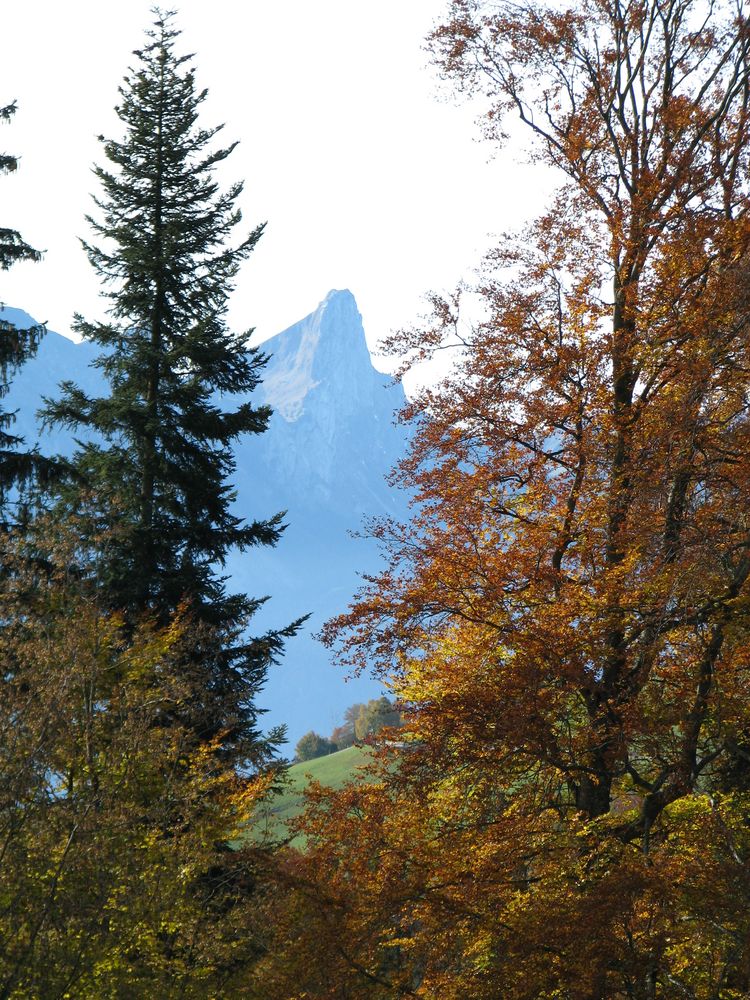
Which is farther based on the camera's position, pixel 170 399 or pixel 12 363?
pixel 170 399

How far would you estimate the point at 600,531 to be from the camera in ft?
42.2

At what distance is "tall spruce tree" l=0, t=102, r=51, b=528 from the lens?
16.4 metres

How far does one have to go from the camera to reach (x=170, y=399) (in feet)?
71.4

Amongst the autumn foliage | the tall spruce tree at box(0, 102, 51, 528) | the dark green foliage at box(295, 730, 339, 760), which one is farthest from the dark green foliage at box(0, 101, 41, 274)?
the dark green foliage at box(295, 730, 339, 760)

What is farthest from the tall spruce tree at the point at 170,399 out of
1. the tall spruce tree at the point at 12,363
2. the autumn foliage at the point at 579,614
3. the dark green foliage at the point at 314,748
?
the dark green foliage at the point at 314,748

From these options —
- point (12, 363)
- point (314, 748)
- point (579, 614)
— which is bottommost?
point (579, 614)

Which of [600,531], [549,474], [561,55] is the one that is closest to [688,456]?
[600,531]

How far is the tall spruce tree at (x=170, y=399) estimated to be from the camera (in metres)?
20.5

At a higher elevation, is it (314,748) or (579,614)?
(314,748)

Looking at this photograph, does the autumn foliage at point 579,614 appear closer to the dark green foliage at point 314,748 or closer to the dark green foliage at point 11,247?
the dark green foliage at point 11,247

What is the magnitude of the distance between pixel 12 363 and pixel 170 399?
510cm

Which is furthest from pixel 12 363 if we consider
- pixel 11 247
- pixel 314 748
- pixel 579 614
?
pixel 314 748

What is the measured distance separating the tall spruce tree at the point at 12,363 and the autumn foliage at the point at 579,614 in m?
7.05

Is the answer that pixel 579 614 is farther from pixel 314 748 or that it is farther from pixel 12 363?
pixel 314 748
